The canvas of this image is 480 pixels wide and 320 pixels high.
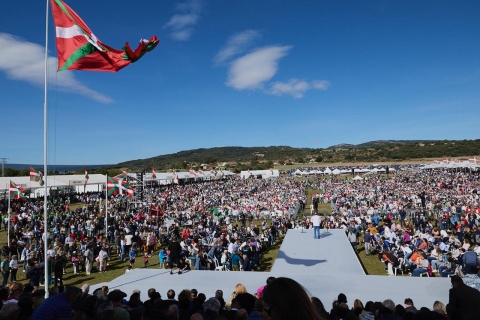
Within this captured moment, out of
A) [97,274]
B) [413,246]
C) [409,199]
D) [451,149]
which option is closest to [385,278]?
[413,246]

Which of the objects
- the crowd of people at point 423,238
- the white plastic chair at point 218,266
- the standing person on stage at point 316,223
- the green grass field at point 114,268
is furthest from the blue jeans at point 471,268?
the white plastic chair at point 218,266

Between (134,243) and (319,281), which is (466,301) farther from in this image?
(134,243)

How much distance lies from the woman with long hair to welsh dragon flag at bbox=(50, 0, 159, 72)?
7386 mm

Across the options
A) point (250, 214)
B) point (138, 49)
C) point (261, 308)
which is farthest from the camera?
point (250, 214)

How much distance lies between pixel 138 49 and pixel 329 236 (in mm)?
13468

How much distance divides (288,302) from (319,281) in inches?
373

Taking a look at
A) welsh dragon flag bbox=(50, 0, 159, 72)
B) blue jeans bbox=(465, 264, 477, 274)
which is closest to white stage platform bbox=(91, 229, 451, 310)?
blue jeans bbox=(465, 264, 477, 274)

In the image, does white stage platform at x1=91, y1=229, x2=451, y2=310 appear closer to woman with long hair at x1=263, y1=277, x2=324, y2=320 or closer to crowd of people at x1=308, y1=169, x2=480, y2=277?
crowd of people at x1=308, y1=169, x2=480, y2=277

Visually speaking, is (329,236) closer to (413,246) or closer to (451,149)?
(413,246)

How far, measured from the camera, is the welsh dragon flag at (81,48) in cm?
758

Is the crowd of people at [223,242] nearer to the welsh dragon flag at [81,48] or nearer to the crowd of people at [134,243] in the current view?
the crowd of people at [134,243]

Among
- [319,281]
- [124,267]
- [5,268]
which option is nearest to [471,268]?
[319,281]

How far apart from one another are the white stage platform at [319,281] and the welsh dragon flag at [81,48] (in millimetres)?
6464

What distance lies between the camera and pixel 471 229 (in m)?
17.3
